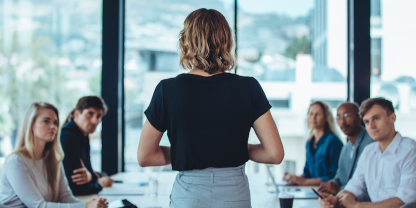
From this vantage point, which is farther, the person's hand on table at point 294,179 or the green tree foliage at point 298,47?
the green tree foliage at point 298,47

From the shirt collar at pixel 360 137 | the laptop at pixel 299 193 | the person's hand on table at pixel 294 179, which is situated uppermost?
the shirt collar at pixel 360 137

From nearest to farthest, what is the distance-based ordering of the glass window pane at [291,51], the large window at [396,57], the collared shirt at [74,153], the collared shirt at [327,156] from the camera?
the collared shirt at [74,153] < the collared shirt at [327,156] < the large window at [396,57] < the glass window pane at [291,51]

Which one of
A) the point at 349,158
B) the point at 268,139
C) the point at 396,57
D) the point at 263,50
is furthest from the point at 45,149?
the point at 396,57

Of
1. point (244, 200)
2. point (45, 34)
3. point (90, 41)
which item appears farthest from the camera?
point (45, 34)

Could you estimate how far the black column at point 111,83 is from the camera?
3.55 metres

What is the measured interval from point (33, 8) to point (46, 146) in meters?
3.52

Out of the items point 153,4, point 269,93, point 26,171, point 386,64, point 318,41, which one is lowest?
point 26,171

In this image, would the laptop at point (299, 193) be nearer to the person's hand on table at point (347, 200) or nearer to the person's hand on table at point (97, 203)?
the person's hand on table at point (347, 200)

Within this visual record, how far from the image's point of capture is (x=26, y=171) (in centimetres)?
189

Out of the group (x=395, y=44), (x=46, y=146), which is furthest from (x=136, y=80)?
(x=395, y=44)

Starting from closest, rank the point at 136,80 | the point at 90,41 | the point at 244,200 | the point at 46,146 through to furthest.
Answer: the point at 244,200
the point at 46,146
the point at 136,80
the point at 90,41

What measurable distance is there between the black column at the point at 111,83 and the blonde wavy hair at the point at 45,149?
1.42 m

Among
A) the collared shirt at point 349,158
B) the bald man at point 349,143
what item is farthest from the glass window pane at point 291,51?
the collared shirt at point 349,158

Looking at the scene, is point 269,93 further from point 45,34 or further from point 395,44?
point 45,34
